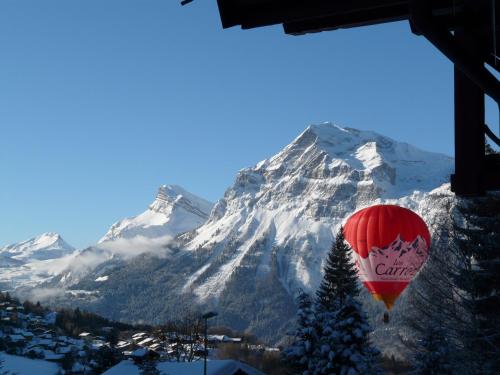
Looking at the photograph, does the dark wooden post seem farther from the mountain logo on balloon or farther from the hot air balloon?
the mountain logo on balloon

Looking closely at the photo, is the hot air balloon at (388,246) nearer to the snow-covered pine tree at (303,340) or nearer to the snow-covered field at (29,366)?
the snow-covered pine tree at (303,340)

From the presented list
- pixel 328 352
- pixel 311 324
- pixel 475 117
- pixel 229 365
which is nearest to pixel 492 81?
pixel 475 117

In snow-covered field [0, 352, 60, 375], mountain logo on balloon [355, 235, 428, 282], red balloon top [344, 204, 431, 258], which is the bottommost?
snow-covered field [0, 352, 60, 375]

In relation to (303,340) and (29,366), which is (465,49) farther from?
(29,366)

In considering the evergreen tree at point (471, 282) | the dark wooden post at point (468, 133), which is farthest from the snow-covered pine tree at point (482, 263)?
the dark wooden post at point (468, 133)

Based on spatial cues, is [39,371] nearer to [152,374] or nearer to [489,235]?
[152,374]

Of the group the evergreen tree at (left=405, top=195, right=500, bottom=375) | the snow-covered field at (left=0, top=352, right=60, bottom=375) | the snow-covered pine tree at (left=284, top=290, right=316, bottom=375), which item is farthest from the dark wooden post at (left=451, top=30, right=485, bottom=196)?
the snow-covered field at (left=0, top=352, right=60, bottom=375)
